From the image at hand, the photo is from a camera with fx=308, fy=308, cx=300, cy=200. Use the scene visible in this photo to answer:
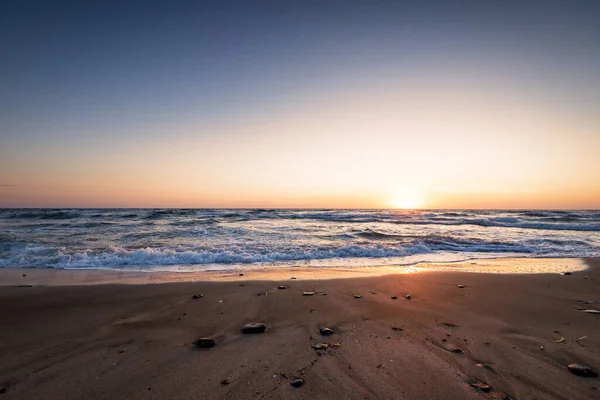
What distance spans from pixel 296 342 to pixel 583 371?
3.15 metres

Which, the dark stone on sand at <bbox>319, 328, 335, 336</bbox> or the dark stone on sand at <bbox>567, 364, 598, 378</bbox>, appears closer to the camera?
the dark stone on sand at <bbox>567, 364, 598, 378</bbox>

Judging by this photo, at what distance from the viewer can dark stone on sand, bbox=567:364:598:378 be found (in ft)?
10.6

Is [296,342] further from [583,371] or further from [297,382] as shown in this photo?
[583,371]

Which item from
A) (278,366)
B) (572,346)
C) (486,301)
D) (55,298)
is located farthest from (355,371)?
(55,298)

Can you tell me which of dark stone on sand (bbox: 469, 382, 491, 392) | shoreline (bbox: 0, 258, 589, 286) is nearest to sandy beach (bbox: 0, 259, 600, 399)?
dark stone on sand (bbox: 469, 382, 491, 392)

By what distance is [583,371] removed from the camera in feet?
10.7

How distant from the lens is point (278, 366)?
3.40 m

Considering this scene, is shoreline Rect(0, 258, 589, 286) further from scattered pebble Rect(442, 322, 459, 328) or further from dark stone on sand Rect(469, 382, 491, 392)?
dark stone on sand Rect(469, 382, 491, 392)

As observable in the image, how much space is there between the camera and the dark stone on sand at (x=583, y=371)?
A: 10.6 feet

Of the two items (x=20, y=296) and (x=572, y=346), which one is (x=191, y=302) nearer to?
(x=20, y=296)

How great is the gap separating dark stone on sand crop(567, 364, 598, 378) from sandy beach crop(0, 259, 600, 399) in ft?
0.28

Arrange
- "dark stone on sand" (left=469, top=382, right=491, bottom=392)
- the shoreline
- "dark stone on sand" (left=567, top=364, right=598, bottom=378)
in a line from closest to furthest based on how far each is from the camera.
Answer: "dark stone on sand" (left=469, top=382, right=491, bottom=392)
"dark stone on sand" (left=567, top=364, right=598, bottom=378)
the shoreline

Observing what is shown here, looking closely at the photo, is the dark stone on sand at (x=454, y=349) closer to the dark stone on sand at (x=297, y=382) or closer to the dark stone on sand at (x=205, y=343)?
the dark stone on sand at (x=297, y=382)

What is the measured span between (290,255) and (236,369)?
8.15 metres
